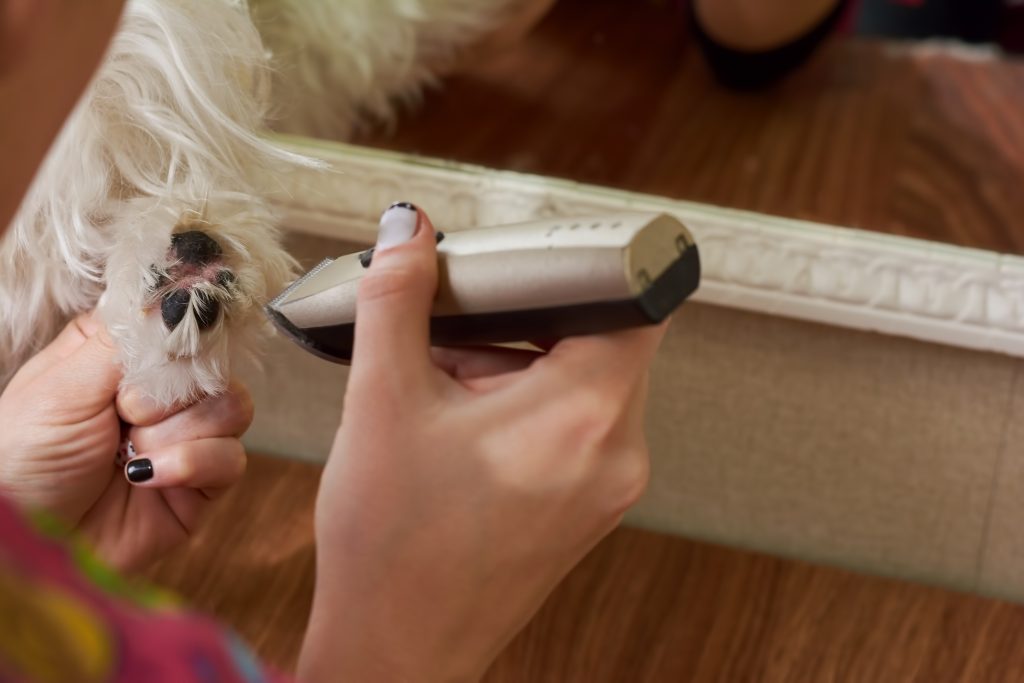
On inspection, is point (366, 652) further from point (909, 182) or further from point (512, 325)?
point (909, 182)

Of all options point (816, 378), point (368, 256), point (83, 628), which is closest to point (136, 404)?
point (368, 256)

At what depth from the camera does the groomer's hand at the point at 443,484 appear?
323 millimetres

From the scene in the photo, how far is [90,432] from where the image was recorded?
1.49 ft

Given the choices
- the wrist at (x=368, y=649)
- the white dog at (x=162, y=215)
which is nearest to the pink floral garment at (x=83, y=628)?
the wrist at (x=368, y=649)

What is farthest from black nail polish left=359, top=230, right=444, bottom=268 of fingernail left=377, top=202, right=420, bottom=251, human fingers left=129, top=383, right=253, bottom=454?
human fingers left=129, top=383, right=253, bottom=454

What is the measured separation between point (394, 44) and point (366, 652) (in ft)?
1.49

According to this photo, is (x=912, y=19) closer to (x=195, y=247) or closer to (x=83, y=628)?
(x=195, y=247)

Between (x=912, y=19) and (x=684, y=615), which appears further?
(x=912, y=19)

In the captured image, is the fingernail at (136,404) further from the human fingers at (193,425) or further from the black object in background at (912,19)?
the black object in background at (912,19)

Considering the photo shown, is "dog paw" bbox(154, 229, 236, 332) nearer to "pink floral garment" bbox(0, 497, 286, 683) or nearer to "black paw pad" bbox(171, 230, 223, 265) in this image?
"black paw pad" bbox(171, 230, 223, 265)

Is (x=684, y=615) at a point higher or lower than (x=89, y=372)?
lower

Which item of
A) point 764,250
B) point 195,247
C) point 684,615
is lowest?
point 684,615

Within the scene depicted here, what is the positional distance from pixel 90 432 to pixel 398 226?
0.20 meters

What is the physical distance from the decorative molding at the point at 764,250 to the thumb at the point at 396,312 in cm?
20
